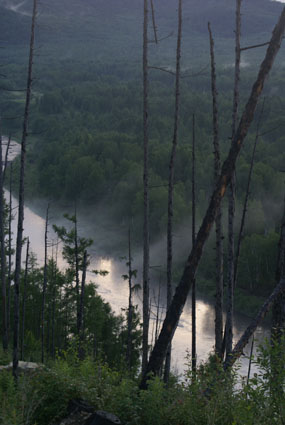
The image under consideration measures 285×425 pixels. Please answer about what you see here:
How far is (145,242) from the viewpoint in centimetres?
1309

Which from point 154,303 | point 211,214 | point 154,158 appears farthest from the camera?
point 154,158

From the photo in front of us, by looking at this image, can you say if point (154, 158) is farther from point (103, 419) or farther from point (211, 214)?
point (103, 419)

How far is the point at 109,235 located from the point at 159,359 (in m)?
48.1

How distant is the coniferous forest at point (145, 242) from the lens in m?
5.79

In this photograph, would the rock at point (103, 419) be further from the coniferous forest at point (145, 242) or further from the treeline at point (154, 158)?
the treeline at point (154, 158)

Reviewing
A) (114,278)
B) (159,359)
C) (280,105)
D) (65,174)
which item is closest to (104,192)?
(65,174)

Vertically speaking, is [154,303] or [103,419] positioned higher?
[154,303]

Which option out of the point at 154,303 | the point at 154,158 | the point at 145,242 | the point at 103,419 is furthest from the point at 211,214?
the point at 154,158

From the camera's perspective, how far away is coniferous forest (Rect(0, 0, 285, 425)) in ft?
19.0

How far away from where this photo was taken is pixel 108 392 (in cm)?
600

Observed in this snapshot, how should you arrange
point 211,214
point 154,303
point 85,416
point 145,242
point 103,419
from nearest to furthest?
point 103,419, point 85,416, point 211,214, point 145,242, point 154,303

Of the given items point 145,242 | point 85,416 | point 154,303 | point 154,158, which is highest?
point 154,158

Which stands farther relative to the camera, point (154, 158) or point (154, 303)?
point (154, 158)

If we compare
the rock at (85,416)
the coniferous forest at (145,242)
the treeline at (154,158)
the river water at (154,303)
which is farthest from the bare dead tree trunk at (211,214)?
the river water at (154,303)
